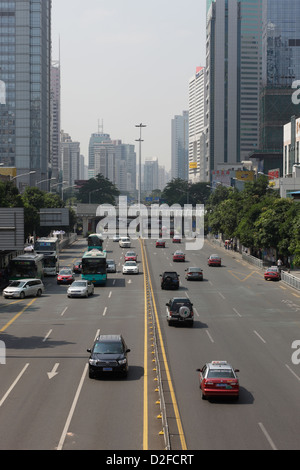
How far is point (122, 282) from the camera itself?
63125 millimetres

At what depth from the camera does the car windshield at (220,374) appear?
2286cm

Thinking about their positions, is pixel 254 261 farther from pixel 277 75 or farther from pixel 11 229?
pixel 277 75

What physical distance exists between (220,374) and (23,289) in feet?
104

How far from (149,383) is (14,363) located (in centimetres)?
684

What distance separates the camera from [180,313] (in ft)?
125

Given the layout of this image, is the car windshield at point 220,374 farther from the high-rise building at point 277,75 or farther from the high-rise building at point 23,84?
the high-rise building at point 23,84

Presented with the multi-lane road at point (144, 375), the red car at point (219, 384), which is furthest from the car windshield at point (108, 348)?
the red car at point (219, 384)

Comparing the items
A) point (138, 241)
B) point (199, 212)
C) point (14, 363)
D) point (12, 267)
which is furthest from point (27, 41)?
point (14, 363)

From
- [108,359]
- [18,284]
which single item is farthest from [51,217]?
[108,359]

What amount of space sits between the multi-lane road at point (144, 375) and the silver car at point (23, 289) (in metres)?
1.23

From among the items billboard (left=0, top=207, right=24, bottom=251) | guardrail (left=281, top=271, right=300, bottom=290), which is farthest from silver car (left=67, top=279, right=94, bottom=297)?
guardrail (left=281, top=271, right=300, bottom=290)

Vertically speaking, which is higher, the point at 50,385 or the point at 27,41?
the point at 27,41

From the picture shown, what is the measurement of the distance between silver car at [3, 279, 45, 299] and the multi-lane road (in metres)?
1.23
